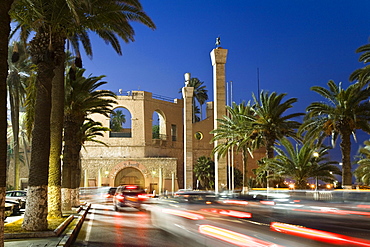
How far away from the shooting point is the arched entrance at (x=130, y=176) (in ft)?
203

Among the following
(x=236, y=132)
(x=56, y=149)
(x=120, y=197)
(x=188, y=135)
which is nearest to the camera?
(x=56, y=149)

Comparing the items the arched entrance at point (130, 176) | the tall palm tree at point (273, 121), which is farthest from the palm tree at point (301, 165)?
the arched entrance at point (130, 176)

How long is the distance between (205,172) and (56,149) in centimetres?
4358

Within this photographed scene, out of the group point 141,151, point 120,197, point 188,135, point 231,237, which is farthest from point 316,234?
point 141,151

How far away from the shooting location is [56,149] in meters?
19.2

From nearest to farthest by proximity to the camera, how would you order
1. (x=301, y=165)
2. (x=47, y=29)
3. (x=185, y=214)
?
1. (x=47, y=29)
2. (x=185, y=214)
3. (x=301, y=165)

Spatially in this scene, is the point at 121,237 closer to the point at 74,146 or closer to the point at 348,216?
the point at 348,216

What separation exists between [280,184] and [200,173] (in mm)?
24930

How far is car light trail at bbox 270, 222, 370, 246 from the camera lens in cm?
812

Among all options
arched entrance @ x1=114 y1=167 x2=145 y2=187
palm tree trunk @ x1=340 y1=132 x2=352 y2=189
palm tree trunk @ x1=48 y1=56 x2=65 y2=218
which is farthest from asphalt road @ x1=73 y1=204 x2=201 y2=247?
arched entrance @ x1=114 y1=167 x2=145 y2=187

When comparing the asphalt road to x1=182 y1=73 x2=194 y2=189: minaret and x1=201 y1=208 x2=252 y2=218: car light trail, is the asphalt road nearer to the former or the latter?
x1=201 y1=208 x2=252 y2=218: car light trail

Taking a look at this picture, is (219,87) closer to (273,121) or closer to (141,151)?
(273,121)

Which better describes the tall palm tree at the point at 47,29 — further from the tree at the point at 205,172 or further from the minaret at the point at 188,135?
the tree at the point at 205,172

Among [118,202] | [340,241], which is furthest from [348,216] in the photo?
[118,202]
